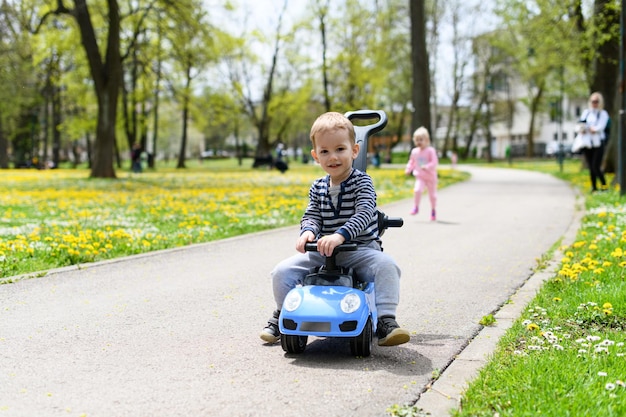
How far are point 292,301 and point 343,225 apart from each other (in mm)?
625

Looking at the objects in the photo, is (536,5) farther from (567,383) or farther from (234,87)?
(234,87)

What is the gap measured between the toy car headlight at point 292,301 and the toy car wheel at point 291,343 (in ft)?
0.61

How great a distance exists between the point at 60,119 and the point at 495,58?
36567 millimetres

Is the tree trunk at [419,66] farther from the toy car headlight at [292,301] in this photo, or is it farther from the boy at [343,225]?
the toy car headlight at [292,301]

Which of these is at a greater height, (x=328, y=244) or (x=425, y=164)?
(x=425, y=164)

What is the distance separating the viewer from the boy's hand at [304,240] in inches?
173

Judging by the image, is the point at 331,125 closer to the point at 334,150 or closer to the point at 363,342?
the point at 334,150

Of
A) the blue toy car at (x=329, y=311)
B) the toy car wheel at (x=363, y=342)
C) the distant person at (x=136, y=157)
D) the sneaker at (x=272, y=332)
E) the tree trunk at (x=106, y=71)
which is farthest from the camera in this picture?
the distant person at (x=136, y=157)

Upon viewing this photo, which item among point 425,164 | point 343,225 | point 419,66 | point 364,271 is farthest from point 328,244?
point 419,66

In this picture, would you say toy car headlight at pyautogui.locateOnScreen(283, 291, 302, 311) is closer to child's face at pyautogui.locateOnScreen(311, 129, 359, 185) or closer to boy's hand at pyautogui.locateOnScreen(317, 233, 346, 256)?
boy's hand at pyautogui.locateOnScreen(317, 233, 346, 256)

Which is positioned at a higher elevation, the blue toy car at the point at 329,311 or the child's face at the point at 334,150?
the child's face at the point at 334,150

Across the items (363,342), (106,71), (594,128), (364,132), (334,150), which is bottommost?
(363,342)

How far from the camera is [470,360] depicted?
4281 mm

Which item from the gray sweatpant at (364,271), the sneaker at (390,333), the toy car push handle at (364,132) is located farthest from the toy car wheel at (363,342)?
the toy car push handle at (364,132)
